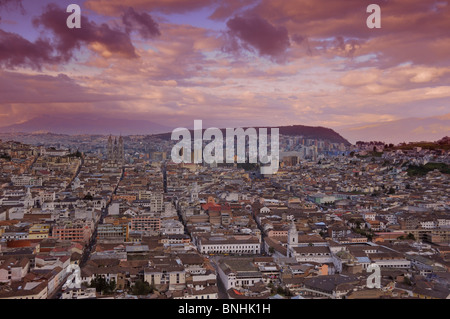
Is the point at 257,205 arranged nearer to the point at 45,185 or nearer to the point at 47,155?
the point at 45,185

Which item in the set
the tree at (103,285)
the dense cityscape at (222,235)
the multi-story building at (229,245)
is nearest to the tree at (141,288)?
the dense cityscape at (222,235)

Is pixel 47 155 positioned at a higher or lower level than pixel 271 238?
higher

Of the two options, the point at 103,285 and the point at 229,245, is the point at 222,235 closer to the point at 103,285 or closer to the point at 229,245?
the point at 229,245

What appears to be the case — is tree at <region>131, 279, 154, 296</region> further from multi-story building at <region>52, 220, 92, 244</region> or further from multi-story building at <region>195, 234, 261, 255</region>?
multi-story building at <region>52, 220, 92, 244</region>


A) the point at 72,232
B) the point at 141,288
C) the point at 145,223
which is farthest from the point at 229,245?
the point at 141,288

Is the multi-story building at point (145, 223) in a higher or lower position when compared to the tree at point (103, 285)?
higher

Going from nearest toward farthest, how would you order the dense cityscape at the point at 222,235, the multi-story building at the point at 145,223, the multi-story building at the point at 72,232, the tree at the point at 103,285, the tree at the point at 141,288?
the tree at the point at 141,288
the tree at the point at 103,285
the dense cityscape at the point at 222,235
the multi-story building at the point at 72,232
the multi-story building at the point at 145,223

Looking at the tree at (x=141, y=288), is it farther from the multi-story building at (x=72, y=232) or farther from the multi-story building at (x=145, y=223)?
the multi-story building at (x=145, y=223)
